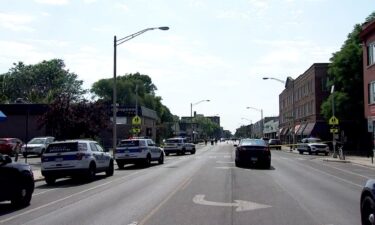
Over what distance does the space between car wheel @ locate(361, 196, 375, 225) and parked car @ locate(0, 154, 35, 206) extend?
8.88 m

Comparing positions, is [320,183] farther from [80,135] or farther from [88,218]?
[80,135]

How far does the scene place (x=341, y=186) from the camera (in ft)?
64.5

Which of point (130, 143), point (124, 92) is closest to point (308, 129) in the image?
point (124, 92)

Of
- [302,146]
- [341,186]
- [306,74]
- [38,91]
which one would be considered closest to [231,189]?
Result: [341,186]

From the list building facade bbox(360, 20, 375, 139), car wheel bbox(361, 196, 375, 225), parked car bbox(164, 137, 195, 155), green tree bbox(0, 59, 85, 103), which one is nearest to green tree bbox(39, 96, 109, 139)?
parked car bbox(164, 137, 195, 155)

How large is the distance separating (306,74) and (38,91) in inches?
2321

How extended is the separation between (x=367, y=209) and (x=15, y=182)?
30.3 feet

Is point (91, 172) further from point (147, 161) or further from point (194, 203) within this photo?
point (147, 161)

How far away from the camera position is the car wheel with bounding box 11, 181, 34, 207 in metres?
14.5

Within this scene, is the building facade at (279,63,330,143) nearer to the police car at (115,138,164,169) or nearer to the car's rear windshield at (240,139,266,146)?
the car's rear windshield at (240,139,266,146)

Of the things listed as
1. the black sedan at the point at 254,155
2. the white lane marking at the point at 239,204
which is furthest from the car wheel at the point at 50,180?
the black sedan at the point at 254,155

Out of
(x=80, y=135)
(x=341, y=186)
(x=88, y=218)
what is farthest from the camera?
(x=80, y=135)

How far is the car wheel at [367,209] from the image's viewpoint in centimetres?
829

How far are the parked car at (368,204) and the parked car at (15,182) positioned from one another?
350 inches
